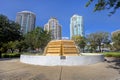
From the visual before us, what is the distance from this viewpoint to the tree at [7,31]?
26.2 m

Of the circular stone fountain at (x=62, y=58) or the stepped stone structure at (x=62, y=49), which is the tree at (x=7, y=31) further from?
→ the circular stone fountain at (x=62, y=58)

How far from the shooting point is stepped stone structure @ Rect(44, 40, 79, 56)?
14.8 meters

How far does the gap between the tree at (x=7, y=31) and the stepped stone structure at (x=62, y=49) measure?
13.4 meters

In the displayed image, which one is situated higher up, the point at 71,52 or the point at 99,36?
the point at 99,36

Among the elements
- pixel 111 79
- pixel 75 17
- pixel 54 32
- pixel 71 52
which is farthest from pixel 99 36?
pixel 111 79

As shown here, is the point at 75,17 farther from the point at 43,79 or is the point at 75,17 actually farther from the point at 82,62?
the point at 43,79

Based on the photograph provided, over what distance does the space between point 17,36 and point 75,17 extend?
43.1m

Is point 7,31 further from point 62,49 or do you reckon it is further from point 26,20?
point 26,20

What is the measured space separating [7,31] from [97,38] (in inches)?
1313

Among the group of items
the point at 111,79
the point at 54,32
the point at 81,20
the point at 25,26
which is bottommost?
the point at 111,79

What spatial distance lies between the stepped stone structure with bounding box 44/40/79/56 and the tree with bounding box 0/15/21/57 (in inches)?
528

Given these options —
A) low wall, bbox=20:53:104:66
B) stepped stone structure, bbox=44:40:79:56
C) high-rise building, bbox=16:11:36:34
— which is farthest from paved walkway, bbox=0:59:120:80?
high-rise building, bbox=16:11:36:34

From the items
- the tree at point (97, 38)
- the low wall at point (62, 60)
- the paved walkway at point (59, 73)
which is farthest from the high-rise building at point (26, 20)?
the paved walkway at point (59, 73)

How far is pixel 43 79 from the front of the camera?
6816 millimetres
